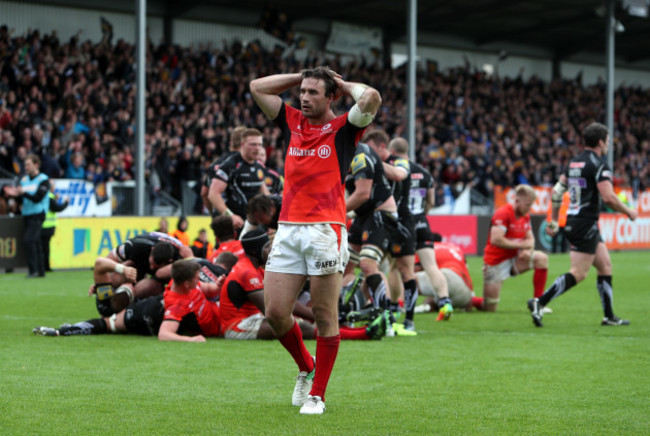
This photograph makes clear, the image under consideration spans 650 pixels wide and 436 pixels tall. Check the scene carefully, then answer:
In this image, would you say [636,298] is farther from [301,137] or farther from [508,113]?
[508,113]

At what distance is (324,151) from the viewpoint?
5.70 m

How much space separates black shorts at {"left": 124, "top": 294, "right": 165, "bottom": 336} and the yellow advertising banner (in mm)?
9793

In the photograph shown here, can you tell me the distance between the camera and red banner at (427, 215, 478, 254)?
24.5 m

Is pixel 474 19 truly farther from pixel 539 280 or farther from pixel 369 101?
pixel 369 101

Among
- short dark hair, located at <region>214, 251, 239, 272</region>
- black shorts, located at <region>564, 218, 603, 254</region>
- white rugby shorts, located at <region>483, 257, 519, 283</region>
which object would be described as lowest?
white rugby shorts, located at <region>483, 257, 519, 283</region>

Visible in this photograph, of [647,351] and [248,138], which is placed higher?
[248,138]

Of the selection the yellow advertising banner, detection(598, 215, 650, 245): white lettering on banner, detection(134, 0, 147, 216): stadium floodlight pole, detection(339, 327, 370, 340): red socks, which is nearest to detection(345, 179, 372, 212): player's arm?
detection(339, 327, 370, 340): red socks

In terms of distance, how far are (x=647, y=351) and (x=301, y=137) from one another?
4.36 metres

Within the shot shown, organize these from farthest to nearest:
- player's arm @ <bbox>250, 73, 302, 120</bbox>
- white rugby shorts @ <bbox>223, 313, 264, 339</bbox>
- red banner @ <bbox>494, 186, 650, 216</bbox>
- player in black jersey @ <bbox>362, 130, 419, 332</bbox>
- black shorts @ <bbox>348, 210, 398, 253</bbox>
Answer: red banner @ <bbox>494, 186, 650, 216</bbox>, player in black jersey @ <bbox>362, 130, 419, 332</bbox>, black shorts @ <bbox>348, 210, 398, 253</bbox>, white rugby shorts @ <bbox>223, 313, 264, 339</bbox>, player's arm @ <bbox>250, 73, 302, 120</bbox>

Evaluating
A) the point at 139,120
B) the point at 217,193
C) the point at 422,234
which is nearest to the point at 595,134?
the point at 422,234

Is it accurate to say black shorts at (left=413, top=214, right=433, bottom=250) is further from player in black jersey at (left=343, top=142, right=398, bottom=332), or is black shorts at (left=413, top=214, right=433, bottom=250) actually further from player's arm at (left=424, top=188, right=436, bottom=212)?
player in black jersey at (left=343, top=142, right=398, bottom=332)

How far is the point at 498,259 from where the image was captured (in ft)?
41.0

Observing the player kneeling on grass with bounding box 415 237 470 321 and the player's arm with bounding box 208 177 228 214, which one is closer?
the player's arm with bounding box 208 177 228 214

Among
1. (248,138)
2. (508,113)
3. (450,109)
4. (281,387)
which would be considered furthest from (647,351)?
(508,113)
